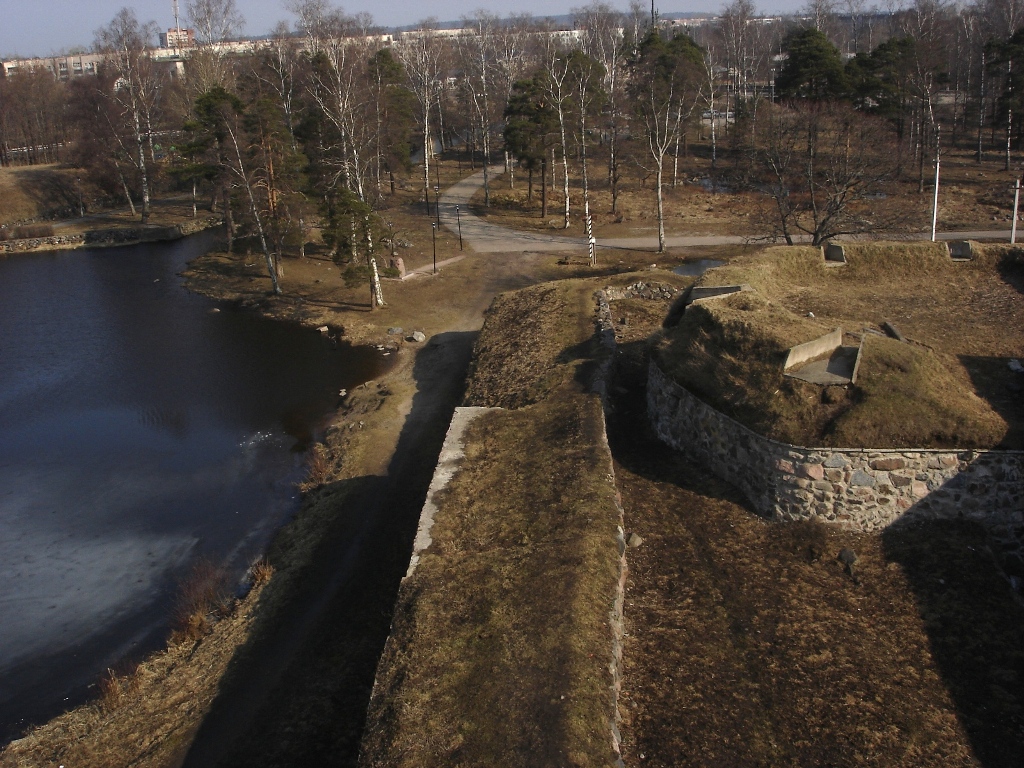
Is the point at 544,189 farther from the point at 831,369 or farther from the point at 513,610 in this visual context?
the point at 513,610

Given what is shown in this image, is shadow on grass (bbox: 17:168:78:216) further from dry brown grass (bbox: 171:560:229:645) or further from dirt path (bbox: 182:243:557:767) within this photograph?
dry brown grass (bbox: 171:560:229:645)

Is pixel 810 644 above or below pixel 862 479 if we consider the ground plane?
below

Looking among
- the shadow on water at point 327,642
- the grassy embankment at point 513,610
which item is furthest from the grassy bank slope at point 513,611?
the shadow on water at point 327,642

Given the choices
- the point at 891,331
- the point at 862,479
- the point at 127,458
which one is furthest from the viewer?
the point at 127,458

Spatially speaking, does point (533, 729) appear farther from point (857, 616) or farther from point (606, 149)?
point (606, 149)

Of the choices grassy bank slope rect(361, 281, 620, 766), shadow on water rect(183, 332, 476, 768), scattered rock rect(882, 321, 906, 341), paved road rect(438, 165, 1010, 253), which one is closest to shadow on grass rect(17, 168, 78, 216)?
paved road rect(438, 165, 1010, 253)

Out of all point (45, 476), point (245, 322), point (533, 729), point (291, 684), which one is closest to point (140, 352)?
point (245, 322)

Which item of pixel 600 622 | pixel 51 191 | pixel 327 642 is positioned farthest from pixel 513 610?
pixel 51 191
